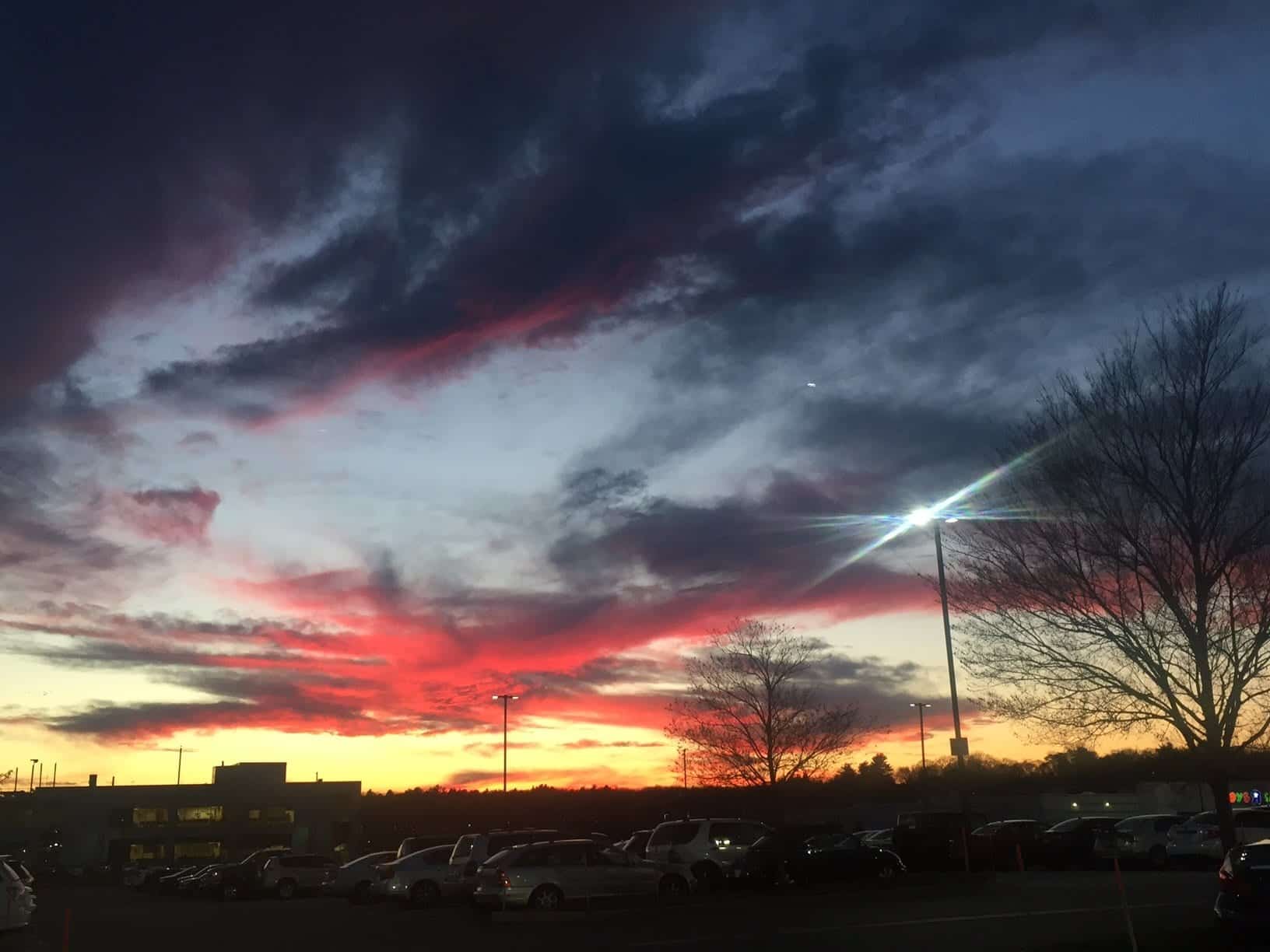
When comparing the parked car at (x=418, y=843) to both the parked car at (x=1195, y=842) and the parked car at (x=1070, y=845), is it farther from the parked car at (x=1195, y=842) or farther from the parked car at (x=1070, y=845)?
the parked car at (x=1195, y=842)

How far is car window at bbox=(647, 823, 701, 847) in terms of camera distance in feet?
95.6

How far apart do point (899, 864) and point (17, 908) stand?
2145 centimetres

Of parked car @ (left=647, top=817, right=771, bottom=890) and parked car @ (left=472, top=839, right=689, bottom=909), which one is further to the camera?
parked car @ (left=647, top=817, right=771, bottom=890)

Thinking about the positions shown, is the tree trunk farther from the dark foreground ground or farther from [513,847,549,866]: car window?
[513,847,549,866]: car window

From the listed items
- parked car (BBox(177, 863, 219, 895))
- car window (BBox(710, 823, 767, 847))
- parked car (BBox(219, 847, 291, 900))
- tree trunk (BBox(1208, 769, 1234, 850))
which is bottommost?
parked car (BBox(177, 863, 219, 895))

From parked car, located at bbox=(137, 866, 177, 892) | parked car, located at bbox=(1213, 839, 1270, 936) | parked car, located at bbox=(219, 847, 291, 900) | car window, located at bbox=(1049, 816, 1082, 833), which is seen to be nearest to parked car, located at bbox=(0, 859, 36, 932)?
parked car, located at bbox=(219, 847, 291, 900)

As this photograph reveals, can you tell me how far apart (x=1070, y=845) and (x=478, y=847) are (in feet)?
65.0

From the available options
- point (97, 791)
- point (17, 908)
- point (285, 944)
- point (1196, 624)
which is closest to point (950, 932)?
point (1196, 624)

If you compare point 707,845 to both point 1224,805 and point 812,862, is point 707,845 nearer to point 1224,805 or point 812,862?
point 812,862

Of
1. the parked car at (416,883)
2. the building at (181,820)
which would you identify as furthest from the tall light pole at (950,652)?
the building at (181,820)

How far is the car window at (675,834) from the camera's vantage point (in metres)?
29.1

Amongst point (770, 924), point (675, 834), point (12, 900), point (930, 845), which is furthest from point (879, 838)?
point (12, 900)

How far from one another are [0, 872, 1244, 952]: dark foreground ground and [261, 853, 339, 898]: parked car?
865 cm

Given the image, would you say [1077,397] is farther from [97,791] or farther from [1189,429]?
[97,791]
